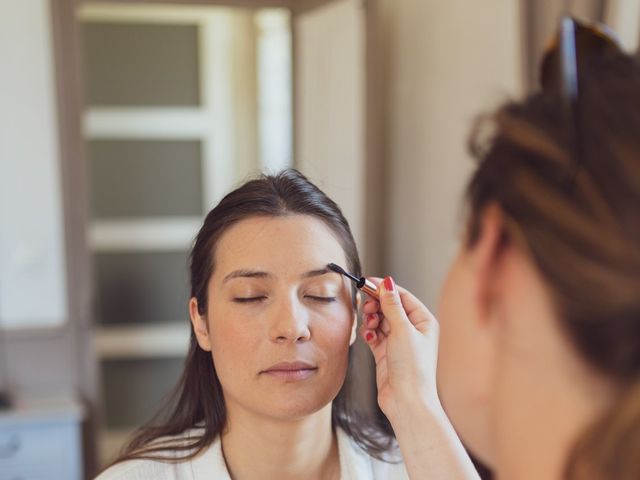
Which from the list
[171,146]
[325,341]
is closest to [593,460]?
[325,341]

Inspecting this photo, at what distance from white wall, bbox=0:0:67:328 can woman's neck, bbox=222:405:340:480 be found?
6.28 ft

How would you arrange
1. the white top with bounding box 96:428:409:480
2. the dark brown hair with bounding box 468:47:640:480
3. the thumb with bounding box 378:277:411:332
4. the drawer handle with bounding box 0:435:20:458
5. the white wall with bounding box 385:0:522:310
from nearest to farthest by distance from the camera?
the dark brown hair with bounding box 468:47:640:480, the thumb with bounding box 378:277:411:332, the white top with bounding box 96:428:409:480, the white wall with bounding box 385:0:522:310, the drawer handle with bounding box 0:435:20:458

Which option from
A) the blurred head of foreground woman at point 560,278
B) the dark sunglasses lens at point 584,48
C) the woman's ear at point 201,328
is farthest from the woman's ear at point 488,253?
the woman's ear at point 201,328

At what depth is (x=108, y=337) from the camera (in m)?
4.11

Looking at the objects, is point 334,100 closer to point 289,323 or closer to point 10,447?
point 10,447

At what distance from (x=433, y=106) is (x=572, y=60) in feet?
7.63

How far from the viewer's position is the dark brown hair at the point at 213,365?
1268 millimetres

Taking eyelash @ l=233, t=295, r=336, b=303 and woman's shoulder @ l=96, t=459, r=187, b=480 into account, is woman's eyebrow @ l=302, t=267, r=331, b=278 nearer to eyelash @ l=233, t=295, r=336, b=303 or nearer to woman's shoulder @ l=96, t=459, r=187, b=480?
eyelash @ l=233, t=295, r=336, b=303

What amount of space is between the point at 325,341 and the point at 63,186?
2.04 meters

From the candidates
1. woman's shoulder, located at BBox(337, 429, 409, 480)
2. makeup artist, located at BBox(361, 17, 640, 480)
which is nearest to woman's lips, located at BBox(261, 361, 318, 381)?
woman's shoulder, located at BBox(337, 429, 409, 480)

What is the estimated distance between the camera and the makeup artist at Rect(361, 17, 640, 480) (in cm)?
49

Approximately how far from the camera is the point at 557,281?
516 millimetres

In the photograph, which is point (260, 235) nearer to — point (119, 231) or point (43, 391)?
point (43, 391)

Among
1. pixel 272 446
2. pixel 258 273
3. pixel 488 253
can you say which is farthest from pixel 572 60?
pixel 272 446
